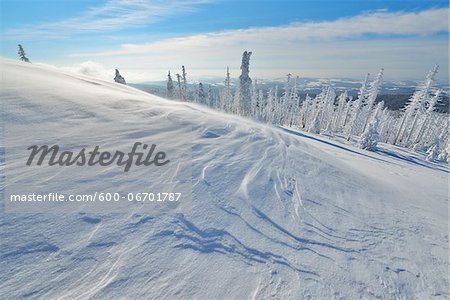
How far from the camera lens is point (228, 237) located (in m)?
3.82

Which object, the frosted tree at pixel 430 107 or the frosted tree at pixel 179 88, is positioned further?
the frosted tree at pixel 179 88

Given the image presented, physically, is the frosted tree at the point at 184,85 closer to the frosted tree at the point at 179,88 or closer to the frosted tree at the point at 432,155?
the frosted tree at the point at 179,88

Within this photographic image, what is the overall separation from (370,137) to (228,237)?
35.9 metres

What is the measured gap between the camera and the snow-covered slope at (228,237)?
2.87m

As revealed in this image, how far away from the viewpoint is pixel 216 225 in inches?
157

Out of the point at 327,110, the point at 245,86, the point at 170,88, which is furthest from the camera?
the point at 327,110

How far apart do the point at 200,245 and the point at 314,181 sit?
4190mm

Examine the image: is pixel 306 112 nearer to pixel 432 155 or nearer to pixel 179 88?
pixel 432 155

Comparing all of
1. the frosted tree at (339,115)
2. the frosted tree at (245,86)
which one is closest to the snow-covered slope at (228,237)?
the frosted tree at (245,86)

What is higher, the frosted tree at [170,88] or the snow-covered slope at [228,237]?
the snow-covered slope at [228,237]

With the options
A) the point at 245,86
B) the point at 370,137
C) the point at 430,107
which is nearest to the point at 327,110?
the point at 430,107

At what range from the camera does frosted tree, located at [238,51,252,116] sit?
34.0 metres

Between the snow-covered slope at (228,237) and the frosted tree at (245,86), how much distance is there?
29864 millimetres

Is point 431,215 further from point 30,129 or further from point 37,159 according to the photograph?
point 30,129
